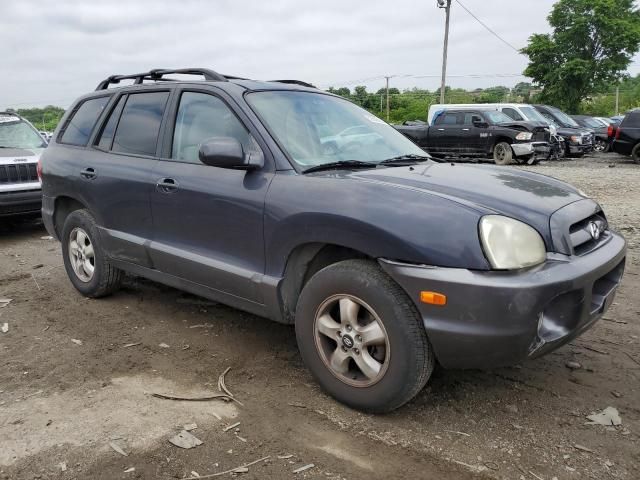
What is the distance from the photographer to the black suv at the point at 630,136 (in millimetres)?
16562

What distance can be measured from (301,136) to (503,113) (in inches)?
610

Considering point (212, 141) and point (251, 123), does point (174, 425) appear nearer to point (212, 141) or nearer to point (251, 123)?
point (212, 141)

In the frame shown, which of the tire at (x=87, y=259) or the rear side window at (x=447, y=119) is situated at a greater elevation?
the rear side window at (x=447, y=119)

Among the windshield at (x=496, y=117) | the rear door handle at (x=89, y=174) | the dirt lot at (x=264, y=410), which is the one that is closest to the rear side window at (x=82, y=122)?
the rear door handle at (x=89, y=174)

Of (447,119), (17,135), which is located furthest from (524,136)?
(17,135)

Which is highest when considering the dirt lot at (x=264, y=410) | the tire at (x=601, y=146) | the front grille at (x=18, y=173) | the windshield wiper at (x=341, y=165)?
the windshield wiper at (x=341, y=165)

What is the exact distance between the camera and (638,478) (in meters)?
2.36

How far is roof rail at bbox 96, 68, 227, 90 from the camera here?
3.88 metres

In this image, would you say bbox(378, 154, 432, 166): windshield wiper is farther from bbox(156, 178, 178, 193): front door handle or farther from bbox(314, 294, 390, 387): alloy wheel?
bbox(156, 178, 178, 193): front door handle

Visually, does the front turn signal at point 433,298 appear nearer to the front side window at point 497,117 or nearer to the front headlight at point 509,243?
the front headlight at point 509,243

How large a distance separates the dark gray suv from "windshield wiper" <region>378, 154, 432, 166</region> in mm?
21

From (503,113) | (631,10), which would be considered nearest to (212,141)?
(503,113)

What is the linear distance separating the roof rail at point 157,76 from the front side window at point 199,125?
0.67 ft

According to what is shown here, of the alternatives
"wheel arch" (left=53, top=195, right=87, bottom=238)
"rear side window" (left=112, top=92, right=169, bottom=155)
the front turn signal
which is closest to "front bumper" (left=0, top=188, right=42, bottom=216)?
"wheel arch" (left=53, top=195, right=87, bottom=238)
